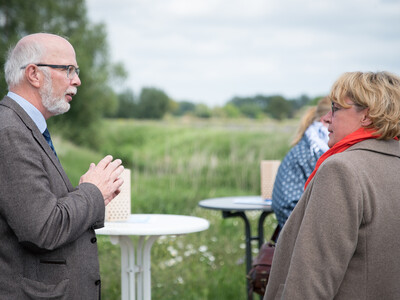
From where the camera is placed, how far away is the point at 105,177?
7.61 ft

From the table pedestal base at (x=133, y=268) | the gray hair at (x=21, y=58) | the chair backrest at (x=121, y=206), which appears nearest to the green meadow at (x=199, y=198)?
the chair backrest at (x=121, y=206)

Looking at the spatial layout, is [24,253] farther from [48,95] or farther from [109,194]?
[48,95]

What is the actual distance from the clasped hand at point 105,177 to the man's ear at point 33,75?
0.40 m

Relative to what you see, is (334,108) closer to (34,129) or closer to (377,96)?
(377,96)

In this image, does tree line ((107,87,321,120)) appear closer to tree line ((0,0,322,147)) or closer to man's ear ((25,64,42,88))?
tree line ((0,0,322,147))

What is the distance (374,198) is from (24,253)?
4.21 ft

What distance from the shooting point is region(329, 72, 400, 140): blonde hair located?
6.77ft

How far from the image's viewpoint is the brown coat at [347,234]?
1.90m

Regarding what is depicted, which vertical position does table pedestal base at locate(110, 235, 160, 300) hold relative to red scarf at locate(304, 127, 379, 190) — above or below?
below

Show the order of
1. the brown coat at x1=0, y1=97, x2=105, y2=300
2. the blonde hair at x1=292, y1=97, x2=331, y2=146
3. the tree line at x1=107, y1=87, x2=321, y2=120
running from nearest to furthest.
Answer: the brown coat at x1=0, y1=97, x2=105, y2=300 → the blonde hair at x1=292, y1=97, x2=331, y2=146 → the tree line at x1=107, y1=87, x2=321, y2=120

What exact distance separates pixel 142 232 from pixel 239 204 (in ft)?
4.63

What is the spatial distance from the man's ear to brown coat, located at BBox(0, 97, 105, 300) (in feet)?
0.38

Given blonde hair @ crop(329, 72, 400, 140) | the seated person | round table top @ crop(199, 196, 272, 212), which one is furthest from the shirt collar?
round table top @ crop(199, 196, 272, 212)

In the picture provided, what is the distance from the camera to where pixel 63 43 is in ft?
Answer: 7.84
